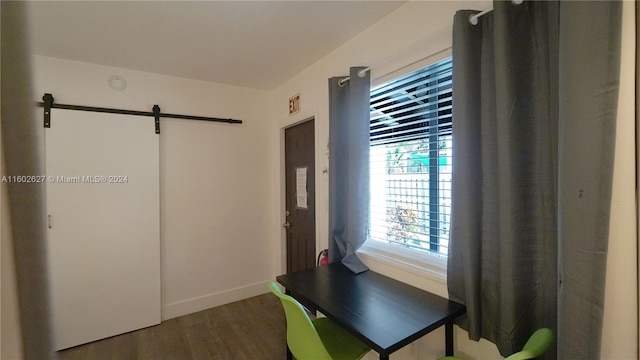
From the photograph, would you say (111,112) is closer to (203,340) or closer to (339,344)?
(203,340)

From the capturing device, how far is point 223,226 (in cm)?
298

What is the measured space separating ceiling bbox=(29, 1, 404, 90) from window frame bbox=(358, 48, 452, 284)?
418mm

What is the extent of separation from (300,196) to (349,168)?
3.68 feet

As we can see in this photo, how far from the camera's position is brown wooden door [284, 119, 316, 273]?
→ 2697 mm

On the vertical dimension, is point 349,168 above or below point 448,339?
above

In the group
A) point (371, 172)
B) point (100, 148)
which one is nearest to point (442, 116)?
point (371, 172)

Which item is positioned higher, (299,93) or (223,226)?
(299,93)

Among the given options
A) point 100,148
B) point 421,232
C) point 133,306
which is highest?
point 100,148

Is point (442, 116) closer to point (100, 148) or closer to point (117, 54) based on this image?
point (117, 54)

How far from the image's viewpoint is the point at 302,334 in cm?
126

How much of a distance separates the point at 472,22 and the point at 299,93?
5.69 ft

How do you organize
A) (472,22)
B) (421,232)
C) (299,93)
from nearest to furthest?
1. (472,22)
2. (421,232)
3. (299,93)

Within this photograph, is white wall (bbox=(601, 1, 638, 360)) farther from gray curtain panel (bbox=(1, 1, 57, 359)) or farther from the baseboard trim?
the baseboard trim

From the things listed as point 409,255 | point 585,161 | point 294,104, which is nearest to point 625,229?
point 585,161
